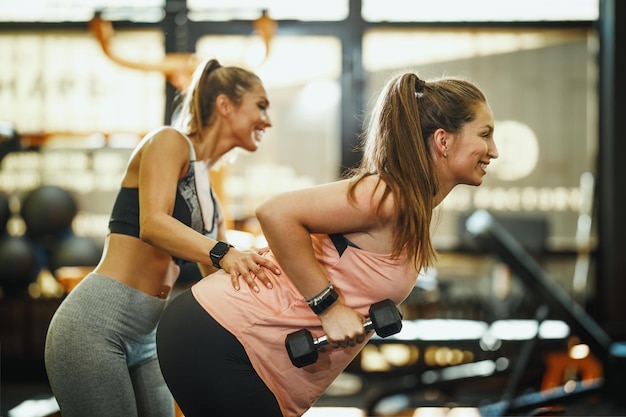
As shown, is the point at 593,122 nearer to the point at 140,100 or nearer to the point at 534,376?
the point at 534,376

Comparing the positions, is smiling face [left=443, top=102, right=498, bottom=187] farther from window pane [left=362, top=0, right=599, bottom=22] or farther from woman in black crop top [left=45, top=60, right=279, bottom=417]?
window pane [left=362, top=0, right=599, bottom=22]

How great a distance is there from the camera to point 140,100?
17.9ft

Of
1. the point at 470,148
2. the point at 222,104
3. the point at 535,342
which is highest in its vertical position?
the point at 222,104

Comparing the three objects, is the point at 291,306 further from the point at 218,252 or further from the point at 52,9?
the point at 52,9

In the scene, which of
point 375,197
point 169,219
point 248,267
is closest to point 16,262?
point 169,219

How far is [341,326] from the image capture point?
1.45 m

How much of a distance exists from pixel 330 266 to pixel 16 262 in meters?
4.10

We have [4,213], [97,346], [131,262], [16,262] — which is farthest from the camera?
[4,213]

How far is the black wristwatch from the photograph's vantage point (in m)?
1.58

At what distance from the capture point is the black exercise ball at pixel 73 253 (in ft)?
16.7

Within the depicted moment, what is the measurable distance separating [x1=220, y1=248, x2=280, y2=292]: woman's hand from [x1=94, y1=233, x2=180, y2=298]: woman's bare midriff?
0.29 m

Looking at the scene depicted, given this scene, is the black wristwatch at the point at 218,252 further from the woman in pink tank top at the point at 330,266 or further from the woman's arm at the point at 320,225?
the woman's arm at the point at 320,225

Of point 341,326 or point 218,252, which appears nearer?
point 341,326

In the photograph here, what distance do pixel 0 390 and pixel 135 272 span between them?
3781mm
